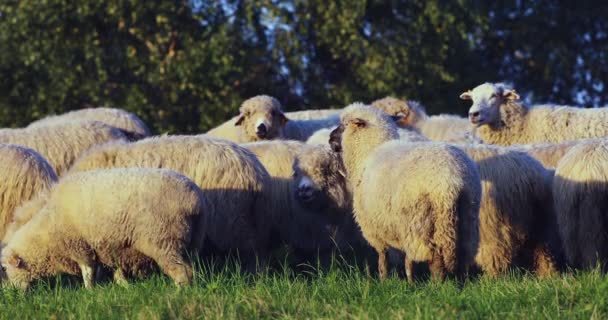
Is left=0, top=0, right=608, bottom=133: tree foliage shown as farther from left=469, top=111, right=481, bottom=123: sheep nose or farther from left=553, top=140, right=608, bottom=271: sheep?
left=553, top=140, right=608, bottom=271: sheep

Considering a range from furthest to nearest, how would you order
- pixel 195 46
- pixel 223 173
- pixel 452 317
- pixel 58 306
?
pixel 195 46 < pixel 223 173 < pixel 58 306 < pixel 452 317

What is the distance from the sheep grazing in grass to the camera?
29.7ft

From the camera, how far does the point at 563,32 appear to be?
2441 centimetres

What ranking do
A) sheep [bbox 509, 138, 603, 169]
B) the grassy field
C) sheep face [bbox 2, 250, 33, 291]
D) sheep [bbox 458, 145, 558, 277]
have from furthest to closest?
sheep [bbox 509, 138, 603, 169]
sheep [bbox 458, 145, 558, 277]
sheep face [bbox 2, 250, 33, 291]
the grassy field

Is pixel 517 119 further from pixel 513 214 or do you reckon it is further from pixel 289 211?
pixel 513 214

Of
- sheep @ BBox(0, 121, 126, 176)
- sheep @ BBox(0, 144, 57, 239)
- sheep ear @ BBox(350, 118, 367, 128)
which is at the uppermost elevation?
sheep ear @ BBox(350, 118, 367, 128)

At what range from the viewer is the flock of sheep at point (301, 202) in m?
6.94

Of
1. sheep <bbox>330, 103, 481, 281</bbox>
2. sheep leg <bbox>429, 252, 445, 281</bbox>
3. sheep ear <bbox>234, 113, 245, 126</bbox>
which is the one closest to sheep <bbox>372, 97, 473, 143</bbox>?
sheep ear <bbox>234, 113, 245, 126</bbox>

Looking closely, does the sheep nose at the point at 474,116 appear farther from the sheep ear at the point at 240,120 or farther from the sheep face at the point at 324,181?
the sheep ear at the point at 240,120

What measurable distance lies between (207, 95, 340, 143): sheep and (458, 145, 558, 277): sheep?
454cm

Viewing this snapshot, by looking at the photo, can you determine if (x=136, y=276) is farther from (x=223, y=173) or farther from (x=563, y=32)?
(x=563, y=32)

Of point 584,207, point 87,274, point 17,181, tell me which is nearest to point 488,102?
point 584,207

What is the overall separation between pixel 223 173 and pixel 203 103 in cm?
1099

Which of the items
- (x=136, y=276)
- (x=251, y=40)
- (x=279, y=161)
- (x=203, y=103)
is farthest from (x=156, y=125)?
(x=136, y=276)
